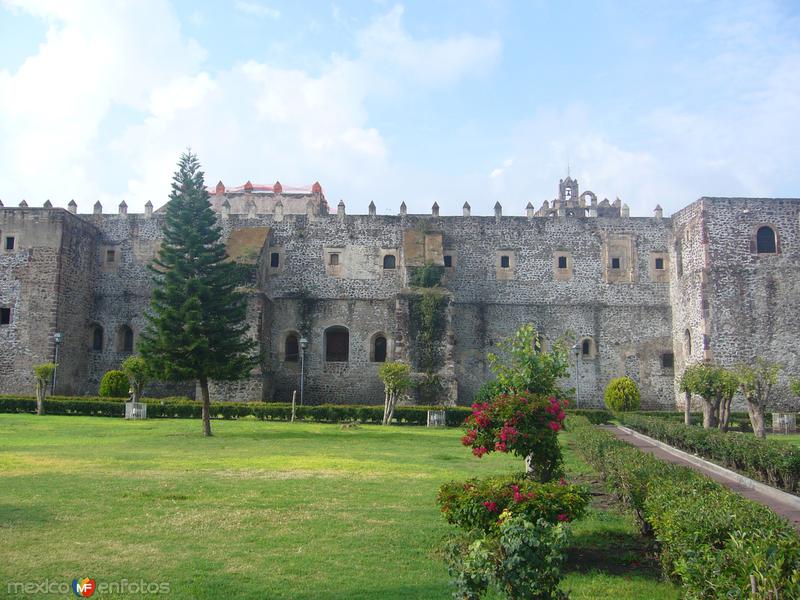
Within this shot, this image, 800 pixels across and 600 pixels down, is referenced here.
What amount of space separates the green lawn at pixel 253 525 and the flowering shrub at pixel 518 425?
1.03 metres

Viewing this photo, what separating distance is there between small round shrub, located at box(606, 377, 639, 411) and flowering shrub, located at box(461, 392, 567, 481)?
21870mm

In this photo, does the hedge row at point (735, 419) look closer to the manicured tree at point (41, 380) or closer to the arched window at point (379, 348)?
the arched window at point (379, 348)

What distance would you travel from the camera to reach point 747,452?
11.9m

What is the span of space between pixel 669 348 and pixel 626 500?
24.6 meters

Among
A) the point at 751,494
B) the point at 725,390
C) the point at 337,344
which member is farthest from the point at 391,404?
the point at 751,494

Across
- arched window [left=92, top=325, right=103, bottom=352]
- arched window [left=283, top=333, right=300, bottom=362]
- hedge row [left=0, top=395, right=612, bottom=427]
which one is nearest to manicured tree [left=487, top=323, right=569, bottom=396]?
hedge row [left=0, top=395, right=612, bottom=427]

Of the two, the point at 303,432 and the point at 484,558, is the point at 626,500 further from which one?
the point at 303,432

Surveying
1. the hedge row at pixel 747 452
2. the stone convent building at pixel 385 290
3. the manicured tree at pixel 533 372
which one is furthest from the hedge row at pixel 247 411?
the manicured tree at pixel 533 372

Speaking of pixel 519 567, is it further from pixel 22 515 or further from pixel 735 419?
pixel 735 419

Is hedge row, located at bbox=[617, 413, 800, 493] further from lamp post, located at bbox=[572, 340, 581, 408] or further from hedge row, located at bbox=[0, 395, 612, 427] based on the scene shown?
lamp post, located at bbox=[572, 340, 581, 408]

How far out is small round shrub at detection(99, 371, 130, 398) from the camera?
28.5m

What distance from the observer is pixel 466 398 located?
31141mm

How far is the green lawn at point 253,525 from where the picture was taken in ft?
19.5

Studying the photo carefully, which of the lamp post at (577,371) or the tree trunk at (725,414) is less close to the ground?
the lamp post at (577,371)
